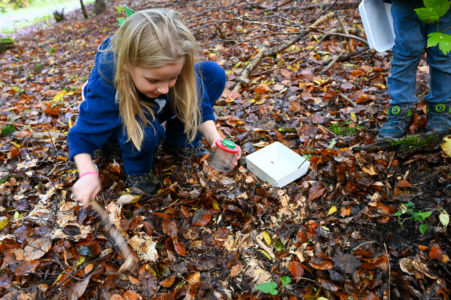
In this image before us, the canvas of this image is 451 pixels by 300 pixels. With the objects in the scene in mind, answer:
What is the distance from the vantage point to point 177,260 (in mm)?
1699

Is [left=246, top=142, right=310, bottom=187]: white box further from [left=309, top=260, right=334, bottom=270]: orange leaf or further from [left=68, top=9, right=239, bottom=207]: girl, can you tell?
[left=309, top=260, right=334, bottom=270]: orange leaf

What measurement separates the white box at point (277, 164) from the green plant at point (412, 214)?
629mm

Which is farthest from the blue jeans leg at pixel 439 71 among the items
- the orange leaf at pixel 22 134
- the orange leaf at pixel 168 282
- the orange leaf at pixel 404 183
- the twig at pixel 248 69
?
the orange leaf at pixel 22 134

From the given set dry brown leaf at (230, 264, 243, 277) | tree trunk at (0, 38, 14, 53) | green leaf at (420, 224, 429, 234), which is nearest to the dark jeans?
green leaf at (420, 224, 429, 234)

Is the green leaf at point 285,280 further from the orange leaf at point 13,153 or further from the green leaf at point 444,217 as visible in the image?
the orange leaf at point 13,153

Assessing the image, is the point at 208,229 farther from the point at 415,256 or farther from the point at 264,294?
the point at 415,256

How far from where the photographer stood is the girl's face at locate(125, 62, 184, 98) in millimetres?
1490

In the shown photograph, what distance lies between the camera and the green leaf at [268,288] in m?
1.46

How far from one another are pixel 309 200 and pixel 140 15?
151 cm

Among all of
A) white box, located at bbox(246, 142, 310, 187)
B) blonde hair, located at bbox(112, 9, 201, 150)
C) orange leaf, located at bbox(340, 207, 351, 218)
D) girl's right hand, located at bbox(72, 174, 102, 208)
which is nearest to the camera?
blonde hair, located at bbox(112, 9, 201, 150)

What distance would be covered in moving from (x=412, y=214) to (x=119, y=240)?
1.75 meters

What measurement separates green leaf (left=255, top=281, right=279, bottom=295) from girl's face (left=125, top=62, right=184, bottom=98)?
117 centimetres

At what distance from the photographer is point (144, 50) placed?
1435 millimetres

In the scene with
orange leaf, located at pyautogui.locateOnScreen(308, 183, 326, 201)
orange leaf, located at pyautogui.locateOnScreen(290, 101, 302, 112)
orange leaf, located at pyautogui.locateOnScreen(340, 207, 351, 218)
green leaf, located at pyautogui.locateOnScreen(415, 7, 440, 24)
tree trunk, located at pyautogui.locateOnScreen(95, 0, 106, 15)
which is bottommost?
orange leaf, located at pyautogui.locateOnScreen(340, 207, 351, 218)
